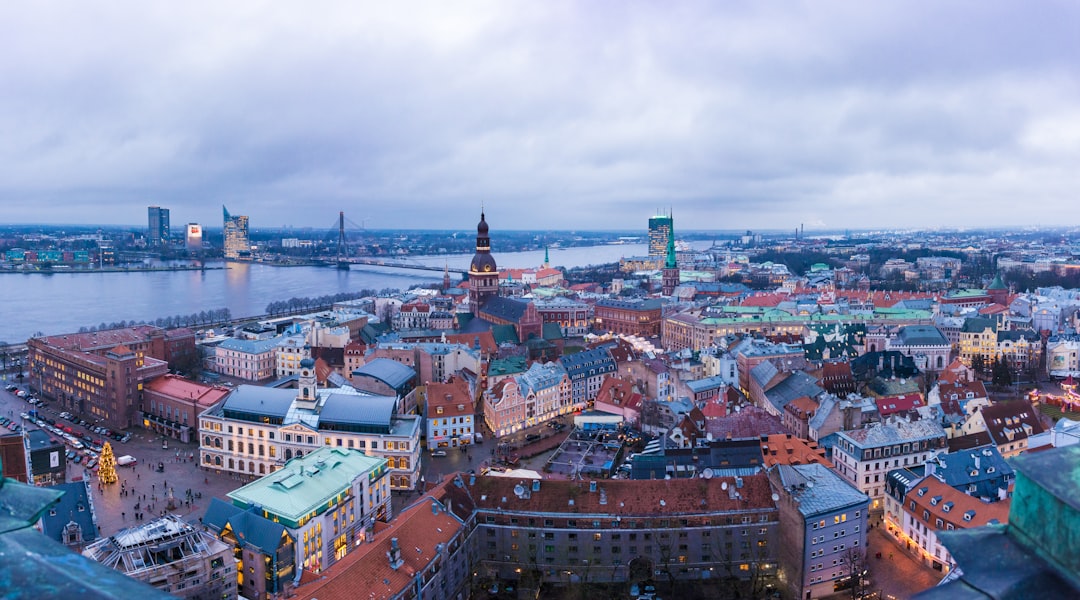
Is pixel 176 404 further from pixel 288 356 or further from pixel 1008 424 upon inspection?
pixel 1008 424

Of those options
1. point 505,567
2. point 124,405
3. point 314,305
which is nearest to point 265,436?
point 124,405

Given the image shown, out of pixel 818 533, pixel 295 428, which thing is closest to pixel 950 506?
pixel 818 533

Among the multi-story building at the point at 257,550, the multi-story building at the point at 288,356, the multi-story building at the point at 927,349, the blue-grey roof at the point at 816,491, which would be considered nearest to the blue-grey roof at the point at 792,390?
the blue-grey roof at the point at 816,491

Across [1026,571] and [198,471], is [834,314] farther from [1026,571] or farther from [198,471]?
[1026,571]

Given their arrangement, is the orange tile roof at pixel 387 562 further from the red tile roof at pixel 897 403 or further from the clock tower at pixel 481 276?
the clock tower at pixel 481 276

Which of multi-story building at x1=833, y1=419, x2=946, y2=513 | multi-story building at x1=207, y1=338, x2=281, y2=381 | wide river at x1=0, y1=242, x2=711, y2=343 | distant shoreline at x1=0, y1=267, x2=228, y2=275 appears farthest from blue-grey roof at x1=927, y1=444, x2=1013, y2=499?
distant shoreline at x1=0, y1=267, x2=228, y2=275

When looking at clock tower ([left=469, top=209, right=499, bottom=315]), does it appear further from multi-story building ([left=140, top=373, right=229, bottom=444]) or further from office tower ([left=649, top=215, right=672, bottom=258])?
office tower ([left=649, top=215, right=672, bottom=258])
